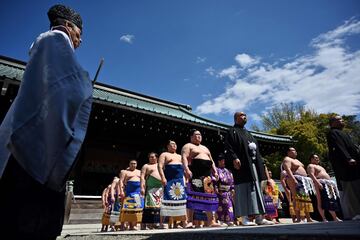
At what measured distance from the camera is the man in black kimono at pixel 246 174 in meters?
4.37

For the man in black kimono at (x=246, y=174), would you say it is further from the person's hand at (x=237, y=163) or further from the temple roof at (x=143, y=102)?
the temple roof at (x=143, y=102)

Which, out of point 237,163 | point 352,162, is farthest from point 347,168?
point 237,163

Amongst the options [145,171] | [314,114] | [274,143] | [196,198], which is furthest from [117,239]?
[314,114]

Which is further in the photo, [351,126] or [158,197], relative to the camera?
[351,126]

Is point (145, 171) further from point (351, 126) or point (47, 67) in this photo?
point (351, 126)

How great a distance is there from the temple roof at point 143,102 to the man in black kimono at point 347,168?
14.4 feet

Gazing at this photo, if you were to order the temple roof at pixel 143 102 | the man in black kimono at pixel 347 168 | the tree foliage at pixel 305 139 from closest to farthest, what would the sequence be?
1. the man in black kimono at pixel 347 168
2. the temple roof at pixel 143 102
3. the tree foliage at pixel 305 139

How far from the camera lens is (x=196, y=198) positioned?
4.89 metres

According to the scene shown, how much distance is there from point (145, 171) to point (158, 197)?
702 millimetres

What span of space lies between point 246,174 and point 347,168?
1.92m

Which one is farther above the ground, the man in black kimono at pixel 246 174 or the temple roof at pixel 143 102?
the temple roof at pixel 143 102

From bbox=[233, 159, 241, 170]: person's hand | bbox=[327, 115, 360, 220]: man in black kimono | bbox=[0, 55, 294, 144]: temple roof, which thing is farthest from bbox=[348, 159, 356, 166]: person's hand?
bbox=[0, 55, 294, 144]: temple roof

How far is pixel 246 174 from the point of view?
4.54m

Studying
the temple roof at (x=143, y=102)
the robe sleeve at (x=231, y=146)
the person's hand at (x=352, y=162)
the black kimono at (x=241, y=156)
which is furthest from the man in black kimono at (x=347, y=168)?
the temple roof at (x=143, y=102)
